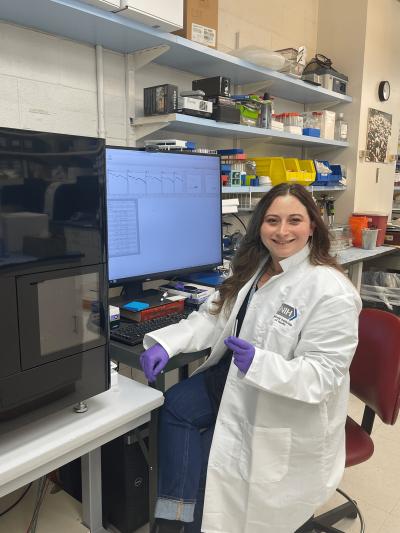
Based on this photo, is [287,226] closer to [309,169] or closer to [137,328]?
[137,328]

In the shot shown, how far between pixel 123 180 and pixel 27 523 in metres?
1.29

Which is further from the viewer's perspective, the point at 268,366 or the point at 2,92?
the point at 2,92

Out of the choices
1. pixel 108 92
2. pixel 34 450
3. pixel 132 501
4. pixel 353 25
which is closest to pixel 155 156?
pixel 108 92

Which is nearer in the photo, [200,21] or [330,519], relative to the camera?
[330,519]

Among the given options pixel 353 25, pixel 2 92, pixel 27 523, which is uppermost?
pixel 353 25

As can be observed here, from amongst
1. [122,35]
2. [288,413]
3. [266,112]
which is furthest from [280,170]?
[288,413]

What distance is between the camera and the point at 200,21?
80.7 inches

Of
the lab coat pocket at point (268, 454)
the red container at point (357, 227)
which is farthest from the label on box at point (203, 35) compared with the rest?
the red container at point (357, 227)

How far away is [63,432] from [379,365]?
39.5 inches

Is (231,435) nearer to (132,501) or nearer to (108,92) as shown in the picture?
(132,501)

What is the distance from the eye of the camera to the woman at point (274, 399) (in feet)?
3.87

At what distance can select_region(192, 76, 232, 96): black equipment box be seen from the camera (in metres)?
2.16

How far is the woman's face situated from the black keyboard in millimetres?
467

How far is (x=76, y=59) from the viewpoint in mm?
1895
